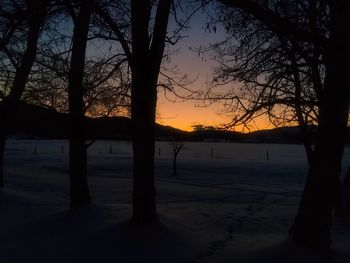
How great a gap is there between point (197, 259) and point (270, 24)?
3564 mm

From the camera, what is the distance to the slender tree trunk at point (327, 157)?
24.0 feet

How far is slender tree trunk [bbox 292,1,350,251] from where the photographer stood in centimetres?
733

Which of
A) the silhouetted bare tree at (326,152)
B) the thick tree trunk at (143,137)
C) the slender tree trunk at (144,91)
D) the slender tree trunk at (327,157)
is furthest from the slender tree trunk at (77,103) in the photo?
the slender tree trunk at (327,157)

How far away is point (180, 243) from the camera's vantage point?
27.8ft

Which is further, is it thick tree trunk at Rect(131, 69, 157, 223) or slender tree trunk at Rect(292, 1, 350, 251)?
thick tree trunk at Rect(131, 69, 157, 223)

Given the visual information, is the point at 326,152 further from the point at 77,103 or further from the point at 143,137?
the point at 77,103

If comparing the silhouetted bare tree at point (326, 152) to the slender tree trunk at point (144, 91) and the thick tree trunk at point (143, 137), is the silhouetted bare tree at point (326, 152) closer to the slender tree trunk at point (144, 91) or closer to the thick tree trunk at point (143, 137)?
the slender tree trunk at point (144, 91)

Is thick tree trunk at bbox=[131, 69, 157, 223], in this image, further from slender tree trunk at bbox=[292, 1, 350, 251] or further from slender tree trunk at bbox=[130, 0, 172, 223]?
slender tree trunk at bbox=[292, 1, 350, 251]

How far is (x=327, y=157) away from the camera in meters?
7.34

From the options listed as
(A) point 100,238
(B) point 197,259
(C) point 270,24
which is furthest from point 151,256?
(C) point 270,24

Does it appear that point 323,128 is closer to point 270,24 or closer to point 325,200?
point 325,200

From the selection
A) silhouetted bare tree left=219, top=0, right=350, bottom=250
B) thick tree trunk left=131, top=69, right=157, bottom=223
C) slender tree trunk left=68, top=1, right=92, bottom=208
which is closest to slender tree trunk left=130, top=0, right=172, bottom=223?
thick tree trunk left=131, top=69, right=157, bottom=223

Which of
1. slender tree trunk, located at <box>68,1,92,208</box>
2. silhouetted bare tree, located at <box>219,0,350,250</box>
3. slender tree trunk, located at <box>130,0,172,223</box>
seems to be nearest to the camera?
silhouetted bare tree, located at <box>219,0,350,250</box>

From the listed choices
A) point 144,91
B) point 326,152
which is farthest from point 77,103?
point 326,152
